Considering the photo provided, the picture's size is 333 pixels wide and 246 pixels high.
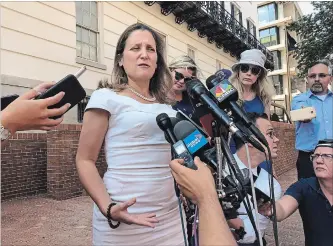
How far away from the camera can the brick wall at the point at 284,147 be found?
11695 millimetres

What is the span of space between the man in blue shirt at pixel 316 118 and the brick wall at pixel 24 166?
15.6 ft

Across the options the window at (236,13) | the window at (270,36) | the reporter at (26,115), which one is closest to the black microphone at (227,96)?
the reporter at (26,115)

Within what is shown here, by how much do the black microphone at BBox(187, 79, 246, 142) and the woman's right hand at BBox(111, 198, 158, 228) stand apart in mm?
553

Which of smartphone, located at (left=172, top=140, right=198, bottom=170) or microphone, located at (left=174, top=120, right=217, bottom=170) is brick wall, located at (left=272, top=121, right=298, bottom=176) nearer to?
microphone, located at (left=174, top=120, right=217, bottom=170)

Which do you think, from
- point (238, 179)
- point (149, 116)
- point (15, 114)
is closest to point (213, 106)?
point (238, 179)

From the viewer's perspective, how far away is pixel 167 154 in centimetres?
190

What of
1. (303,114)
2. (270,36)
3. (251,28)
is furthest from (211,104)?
(270,36)

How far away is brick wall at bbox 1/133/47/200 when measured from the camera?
21.2ft

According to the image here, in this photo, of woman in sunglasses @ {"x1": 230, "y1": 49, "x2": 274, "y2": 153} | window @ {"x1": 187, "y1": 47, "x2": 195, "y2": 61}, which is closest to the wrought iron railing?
window @ {"x1": 187, "y1": 47, "x2": 195, "y2": 61}

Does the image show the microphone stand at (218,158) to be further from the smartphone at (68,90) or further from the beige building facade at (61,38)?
the beige building facade at (61,38)

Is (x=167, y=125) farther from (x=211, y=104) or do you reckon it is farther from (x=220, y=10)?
(x=220, y=10)

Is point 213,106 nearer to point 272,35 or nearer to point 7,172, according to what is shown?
point 7,172

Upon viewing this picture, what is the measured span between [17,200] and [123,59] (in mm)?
5270

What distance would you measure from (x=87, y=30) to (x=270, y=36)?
121 ft
